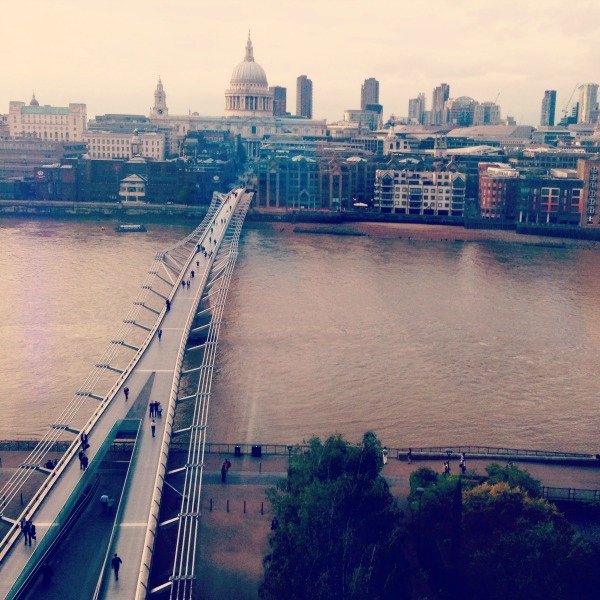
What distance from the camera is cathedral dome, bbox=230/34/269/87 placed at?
141 ft

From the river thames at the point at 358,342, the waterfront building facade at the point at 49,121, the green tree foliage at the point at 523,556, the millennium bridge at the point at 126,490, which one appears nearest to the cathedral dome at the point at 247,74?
the waterfront building facade at the point at 49,121

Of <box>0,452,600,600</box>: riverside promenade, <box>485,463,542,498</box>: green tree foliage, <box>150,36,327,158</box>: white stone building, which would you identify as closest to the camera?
<box>0,452,600,600</box>: riverside promenade

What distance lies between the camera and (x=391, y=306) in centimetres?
1256

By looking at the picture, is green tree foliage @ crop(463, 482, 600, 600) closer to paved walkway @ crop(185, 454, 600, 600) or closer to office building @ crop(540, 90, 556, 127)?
paved walkway @ crop(185, 454, 600, 600)

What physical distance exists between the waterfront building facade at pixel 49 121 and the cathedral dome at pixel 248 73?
7.38 meters

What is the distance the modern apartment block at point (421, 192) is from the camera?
23.4m

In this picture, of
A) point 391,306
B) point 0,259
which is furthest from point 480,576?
point 0,259

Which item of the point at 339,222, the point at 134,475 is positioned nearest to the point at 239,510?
the point at 134,475

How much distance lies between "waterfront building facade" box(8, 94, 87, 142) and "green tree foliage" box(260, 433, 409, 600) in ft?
116

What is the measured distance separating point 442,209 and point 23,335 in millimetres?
14839

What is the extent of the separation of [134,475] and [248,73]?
127 feet

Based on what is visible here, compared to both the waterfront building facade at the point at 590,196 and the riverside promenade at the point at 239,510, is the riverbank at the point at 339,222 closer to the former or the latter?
the waterfront building facade at the point at 590,196

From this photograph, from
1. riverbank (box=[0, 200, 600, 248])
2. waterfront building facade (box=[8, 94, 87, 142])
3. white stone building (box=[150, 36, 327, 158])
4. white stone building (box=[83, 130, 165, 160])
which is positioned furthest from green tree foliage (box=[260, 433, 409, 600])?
waterfront building facade (box=[8, 94, 87, 142])

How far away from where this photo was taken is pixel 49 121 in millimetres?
38969
